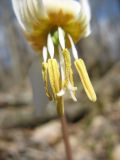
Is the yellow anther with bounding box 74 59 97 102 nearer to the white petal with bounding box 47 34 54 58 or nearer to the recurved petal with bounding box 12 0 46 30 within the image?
the white petal with bounding box 47 34 54 58

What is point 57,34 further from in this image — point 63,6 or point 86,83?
point 86,83

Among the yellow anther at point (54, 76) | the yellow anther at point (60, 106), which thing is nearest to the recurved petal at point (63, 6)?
the yellow anther at point (54, 76)

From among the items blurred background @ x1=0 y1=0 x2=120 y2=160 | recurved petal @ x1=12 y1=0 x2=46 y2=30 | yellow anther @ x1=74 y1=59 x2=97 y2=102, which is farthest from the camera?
blurred background @ x1=0 y1=0 x2=120 y2=160

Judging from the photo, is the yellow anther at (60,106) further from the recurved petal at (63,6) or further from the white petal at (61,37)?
the recurved petal at (63,6)

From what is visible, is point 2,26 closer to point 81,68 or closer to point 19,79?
point 19,79

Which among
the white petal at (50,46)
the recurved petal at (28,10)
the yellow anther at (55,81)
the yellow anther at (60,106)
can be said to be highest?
the recurved petal at (28,10)

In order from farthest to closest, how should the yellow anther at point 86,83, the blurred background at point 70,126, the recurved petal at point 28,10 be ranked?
the blurred background at point 70,126 → the recurved petal at point 28,10 → the yellow anther at point 86,83

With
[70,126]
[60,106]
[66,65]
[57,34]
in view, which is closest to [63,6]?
[57,34]

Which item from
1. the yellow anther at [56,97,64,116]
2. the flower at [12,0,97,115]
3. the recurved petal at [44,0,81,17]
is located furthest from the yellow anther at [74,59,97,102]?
the recurved petal at [44,0,81,17]
